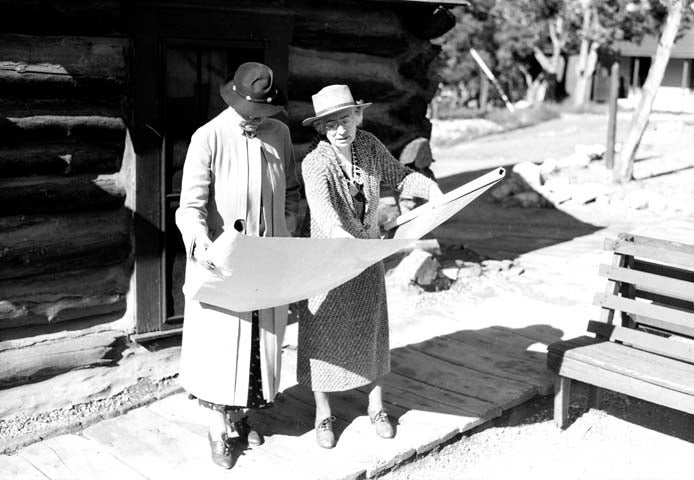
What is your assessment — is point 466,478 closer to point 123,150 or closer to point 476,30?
point 123,150

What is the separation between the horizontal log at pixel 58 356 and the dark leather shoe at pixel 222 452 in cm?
107

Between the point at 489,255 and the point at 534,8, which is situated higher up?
the point at 534,8

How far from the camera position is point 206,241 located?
377cm

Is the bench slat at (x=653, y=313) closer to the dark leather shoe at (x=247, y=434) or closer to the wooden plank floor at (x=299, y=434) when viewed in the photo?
the wooden plank floor at (x=299, y=434)

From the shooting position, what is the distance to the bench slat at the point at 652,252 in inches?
190

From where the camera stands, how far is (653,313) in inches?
193

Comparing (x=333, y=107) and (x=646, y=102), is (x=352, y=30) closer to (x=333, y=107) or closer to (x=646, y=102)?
(x=333, y=107)

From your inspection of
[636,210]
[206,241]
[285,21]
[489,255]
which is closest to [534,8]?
[636,210]

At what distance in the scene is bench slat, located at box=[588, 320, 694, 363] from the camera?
15.7 feet

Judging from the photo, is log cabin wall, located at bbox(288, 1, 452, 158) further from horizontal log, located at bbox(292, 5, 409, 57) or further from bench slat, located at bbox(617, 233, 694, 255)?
bench slat, located at bbox(617, 233, 694, 255)

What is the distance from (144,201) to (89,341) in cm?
85

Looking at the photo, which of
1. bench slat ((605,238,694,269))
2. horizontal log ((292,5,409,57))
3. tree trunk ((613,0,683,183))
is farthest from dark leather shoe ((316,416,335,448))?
tree trunk ((613,0,683,183))

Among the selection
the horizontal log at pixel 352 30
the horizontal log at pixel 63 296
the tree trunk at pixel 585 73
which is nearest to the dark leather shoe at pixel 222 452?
the horizontal log at pixel 63 296

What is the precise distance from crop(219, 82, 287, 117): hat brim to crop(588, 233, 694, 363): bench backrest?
225 centimetres
